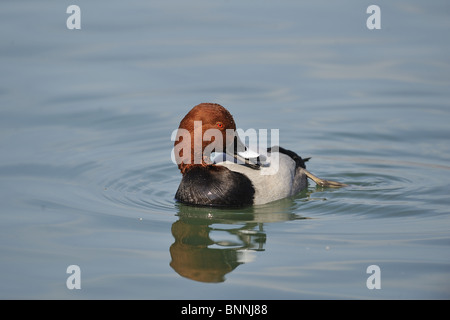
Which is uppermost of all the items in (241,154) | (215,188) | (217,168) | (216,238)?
(241,154)

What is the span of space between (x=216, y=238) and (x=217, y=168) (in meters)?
1.16

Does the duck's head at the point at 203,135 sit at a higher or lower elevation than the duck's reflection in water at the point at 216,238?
higher

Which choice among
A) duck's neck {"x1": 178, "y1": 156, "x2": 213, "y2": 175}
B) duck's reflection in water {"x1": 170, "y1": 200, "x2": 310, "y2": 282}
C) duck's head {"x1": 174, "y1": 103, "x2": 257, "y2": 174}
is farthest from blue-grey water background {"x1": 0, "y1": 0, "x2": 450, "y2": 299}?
duck's head {"x1": 174, "y1": 103, "x2": 257, "y2": 174}

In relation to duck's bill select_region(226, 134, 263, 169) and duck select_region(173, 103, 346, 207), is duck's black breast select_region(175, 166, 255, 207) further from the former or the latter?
duck's bill select_region(226, 134, 263, 169)

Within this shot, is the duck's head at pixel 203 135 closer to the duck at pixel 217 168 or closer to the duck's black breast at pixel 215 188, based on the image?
the duck at pixel 217 168

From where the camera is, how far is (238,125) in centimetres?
1144

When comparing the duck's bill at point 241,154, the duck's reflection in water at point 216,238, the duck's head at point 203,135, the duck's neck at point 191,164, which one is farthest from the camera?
the duck's bill at point 241,154

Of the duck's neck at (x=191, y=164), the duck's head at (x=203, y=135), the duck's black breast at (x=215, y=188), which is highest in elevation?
the duck's head at (x=203, y=135)

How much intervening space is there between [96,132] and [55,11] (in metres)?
4.44

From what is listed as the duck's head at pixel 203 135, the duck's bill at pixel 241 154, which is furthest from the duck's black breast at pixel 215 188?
the duck's bill at pixel 241 154

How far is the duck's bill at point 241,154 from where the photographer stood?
9.09m

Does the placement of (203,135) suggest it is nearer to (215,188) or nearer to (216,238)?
(215,188)

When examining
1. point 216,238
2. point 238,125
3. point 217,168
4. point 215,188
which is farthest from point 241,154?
point 238,125

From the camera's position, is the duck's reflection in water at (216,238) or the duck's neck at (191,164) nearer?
the duck's reflection in water at (216,238)
